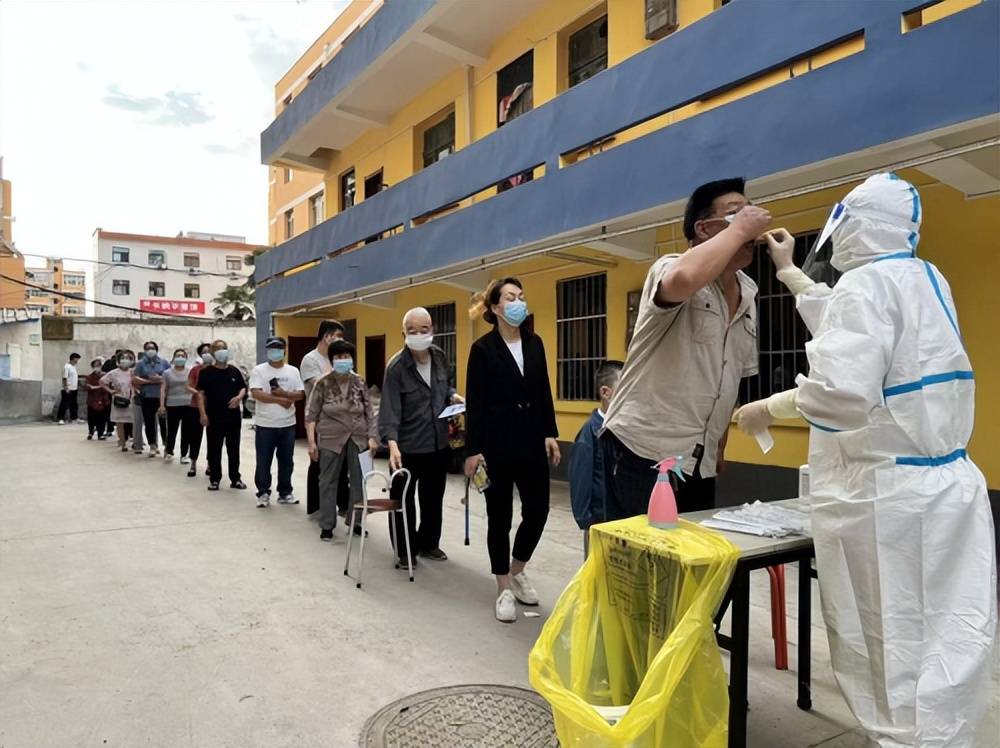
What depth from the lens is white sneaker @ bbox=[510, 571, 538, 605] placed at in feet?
13.5

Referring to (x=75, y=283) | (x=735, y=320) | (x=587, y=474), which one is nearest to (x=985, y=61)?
(x=735, y=320)

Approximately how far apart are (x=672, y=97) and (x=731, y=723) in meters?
5.47

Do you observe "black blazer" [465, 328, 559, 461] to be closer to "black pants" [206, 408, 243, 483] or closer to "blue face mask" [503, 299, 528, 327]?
"blue face mask" [503, 299, 528, 327]

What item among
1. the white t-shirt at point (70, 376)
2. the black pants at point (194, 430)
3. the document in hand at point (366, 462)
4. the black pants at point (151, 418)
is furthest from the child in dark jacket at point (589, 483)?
the white t-shirt at point (70, 376)

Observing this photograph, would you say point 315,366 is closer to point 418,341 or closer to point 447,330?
point 418,341

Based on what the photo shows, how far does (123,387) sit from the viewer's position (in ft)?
39.5

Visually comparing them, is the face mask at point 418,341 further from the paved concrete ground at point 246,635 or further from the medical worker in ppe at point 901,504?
the medical worker in ppe at point 901,504

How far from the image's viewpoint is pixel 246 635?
3.66 m

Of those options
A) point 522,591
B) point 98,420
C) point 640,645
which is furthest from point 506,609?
point 98,420

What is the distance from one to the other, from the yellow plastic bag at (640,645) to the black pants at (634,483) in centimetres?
25

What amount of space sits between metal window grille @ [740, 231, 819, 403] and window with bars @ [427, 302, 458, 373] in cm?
588

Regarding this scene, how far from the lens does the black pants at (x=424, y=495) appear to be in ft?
15.9

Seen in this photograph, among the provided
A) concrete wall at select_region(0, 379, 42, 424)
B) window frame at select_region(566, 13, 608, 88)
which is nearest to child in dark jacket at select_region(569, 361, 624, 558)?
window frame at select_region(566, 13, 608, 88)

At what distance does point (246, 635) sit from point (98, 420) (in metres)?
12.7
